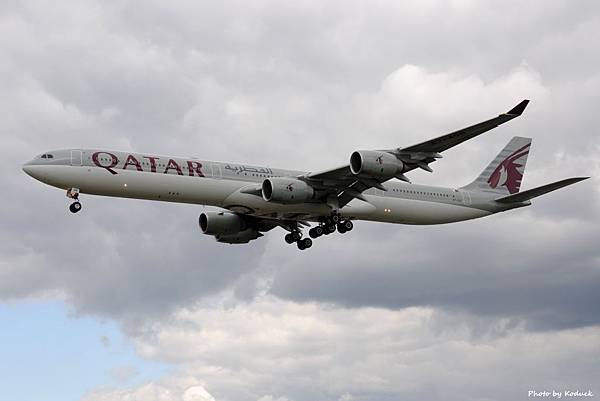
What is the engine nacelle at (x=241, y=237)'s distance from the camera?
66.2 meters

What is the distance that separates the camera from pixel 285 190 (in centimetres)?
5641

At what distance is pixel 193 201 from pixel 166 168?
2609mm

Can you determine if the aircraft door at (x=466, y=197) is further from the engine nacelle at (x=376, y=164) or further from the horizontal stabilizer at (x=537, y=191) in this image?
the engine nacelle at (x=376, y=164)

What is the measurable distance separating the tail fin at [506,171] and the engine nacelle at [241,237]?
15428 millimetres

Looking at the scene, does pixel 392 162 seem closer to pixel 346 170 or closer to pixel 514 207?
pixel 346 170

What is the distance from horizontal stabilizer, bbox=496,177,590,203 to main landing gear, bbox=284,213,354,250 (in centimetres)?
1163

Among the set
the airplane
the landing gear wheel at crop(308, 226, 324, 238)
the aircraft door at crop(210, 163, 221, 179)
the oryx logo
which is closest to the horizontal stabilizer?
the airplane

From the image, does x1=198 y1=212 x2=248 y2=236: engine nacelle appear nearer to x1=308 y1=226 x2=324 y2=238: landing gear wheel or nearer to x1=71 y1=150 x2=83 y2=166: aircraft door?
x1=308 y1=226 x2=324 y2=238: landing gear wheel

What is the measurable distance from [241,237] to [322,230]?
694cm

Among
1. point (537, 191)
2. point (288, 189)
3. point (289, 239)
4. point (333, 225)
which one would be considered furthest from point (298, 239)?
point (537, 191)

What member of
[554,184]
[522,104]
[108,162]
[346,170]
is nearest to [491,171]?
[554,184]

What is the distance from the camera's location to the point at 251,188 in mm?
57344

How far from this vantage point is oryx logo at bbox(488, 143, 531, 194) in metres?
69.6

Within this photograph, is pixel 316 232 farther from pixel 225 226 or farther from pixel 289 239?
pixel 225 226
